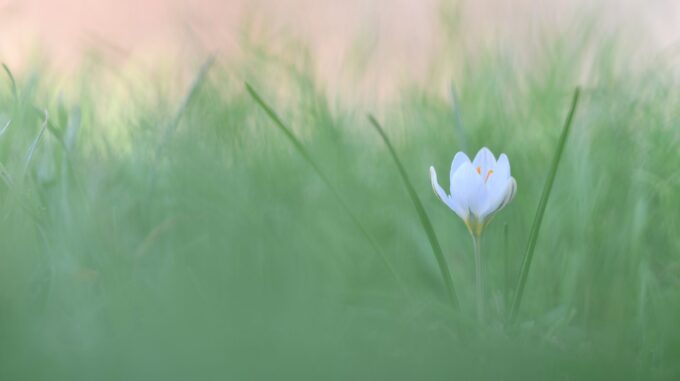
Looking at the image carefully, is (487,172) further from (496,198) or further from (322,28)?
(322,28)

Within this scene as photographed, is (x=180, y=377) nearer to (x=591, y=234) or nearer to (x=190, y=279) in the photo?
(x=190, y=279)

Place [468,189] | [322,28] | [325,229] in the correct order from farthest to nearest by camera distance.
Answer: [322,28], [325,229], [468,189]

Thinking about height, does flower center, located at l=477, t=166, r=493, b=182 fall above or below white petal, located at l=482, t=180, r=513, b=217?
above

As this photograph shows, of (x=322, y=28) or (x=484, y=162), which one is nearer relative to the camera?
(x=484, y=162)

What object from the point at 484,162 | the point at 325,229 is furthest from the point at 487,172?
the point at 325,229

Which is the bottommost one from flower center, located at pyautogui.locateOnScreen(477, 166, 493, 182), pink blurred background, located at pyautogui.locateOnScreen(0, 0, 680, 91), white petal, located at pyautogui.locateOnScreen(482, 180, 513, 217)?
white petal, located at pyautogui.locateOnScreen(482, 180, 513, 217)

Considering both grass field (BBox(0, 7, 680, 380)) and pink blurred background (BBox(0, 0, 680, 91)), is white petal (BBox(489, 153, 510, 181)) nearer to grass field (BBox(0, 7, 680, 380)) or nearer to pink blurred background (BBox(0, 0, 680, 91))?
grass field (BBox(0, 7, 680, 380))

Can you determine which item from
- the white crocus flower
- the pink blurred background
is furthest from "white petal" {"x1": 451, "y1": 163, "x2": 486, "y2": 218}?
the pink blurred background
